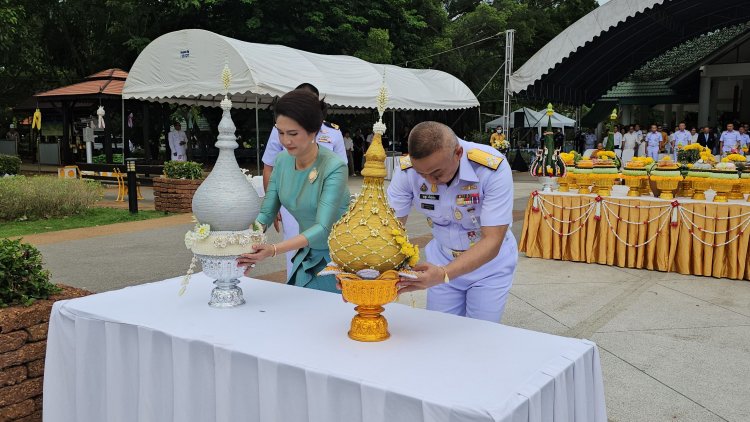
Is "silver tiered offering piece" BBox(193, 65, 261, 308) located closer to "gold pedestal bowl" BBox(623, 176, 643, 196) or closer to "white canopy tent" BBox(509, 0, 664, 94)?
"gold pedestal bowl" BBox(623, 176, 643, 196)

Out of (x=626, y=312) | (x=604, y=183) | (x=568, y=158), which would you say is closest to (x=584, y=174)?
(x=604, y=183)

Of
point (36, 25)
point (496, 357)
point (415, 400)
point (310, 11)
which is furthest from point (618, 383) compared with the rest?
point (36, 25)

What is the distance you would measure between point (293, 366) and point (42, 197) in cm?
998

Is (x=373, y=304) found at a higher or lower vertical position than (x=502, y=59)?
lower

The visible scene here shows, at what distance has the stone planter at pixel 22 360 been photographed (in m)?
2.80

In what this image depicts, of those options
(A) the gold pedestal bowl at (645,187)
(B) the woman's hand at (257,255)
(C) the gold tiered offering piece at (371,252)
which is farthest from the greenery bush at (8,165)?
(C) the gold tiered offering piece at (371,252)

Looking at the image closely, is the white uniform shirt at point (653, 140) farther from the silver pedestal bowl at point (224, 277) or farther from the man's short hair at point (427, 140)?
the silver pedestal bowl at point (224, 277)

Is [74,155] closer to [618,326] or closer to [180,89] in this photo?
[180,89]

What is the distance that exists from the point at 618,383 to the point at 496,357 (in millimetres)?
2221

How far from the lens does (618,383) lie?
370 centimetres

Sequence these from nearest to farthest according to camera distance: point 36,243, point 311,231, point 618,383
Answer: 1. point 311,231
2. point 618,383
3. point 36,243

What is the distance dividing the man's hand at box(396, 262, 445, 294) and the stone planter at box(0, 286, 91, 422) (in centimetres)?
195

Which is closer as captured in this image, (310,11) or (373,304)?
(373,304)

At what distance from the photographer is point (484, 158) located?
2537 mm
